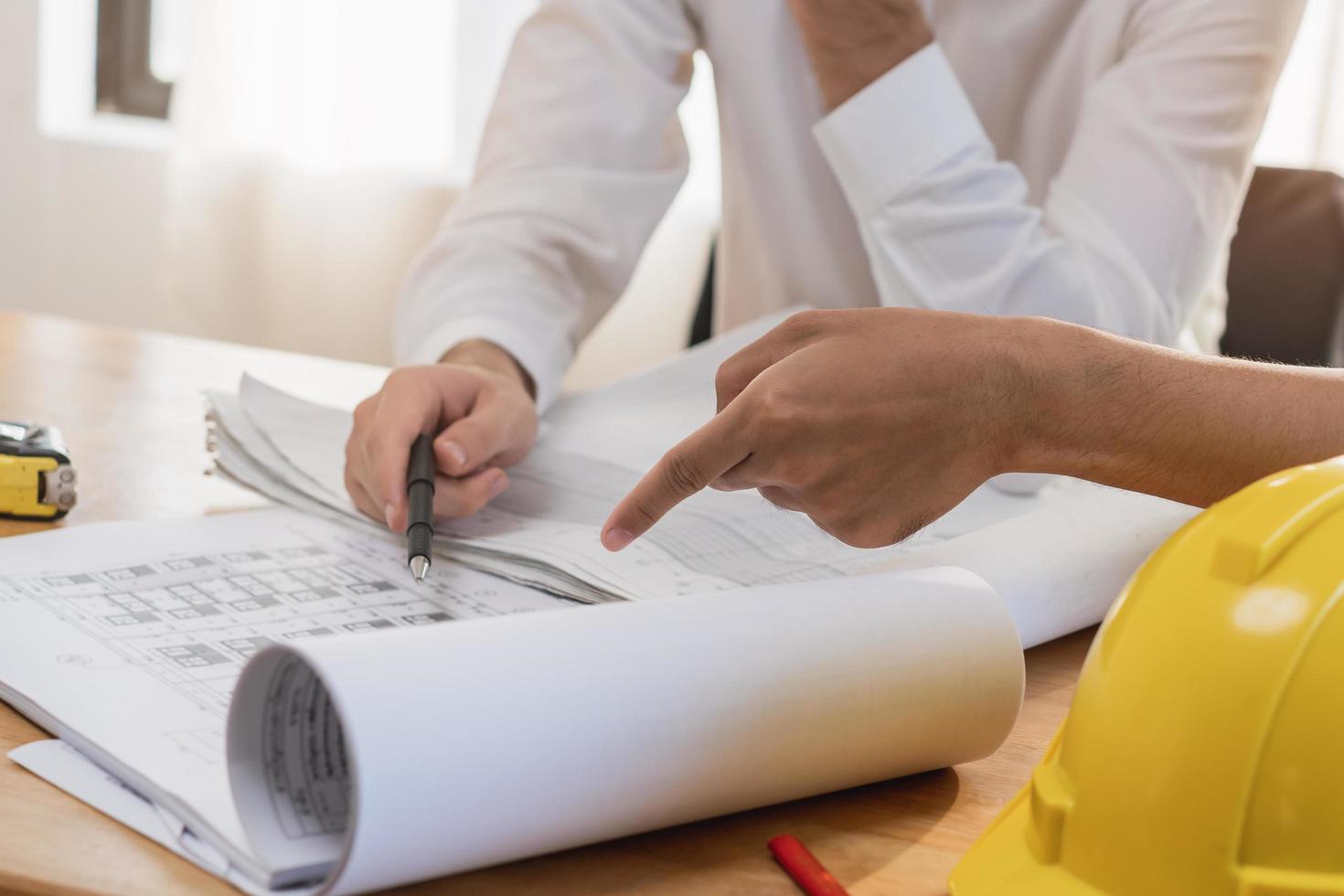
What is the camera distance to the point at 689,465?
515mm

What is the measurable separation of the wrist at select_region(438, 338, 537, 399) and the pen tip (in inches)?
11.4

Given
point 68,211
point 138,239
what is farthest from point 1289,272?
point 68,211

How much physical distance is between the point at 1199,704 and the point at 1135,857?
0.05 meters

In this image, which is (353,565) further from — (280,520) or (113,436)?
(113,436)

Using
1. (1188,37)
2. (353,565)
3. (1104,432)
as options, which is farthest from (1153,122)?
(353,565)

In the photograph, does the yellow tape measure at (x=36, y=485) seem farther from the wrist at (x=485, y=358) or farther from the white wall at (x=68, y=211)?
the white wall at (x=68, y=211)

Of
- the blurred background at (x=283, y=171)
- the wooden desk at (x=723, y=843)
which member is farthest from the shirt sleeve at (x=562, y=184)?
the blurred background at (x=283, y=171)

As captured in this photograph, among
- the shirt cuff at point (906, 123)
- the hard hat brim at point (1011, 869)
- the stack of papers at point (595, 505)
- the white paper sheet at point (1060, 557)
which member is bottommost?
the stack of papers at point (595, 505)

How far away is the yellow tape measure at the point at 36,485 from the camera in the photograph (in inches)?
28.8

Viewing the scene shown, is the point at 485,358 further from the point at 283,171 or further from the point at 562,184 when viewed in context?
the point at 283,171

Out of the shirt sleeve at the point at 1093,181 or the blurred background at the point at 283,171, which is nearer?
the shirt sleeve at the point at 1093,181

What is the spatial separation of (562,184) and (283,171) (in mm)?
1501

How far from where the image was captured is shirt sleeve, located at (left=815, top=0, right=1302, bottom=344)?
98cm

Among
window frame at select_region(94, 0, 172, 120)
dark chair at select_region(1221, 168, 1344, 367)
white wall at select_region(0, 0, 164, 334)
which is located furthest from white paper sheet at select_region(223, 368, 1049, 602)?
window frame at select_region(94, 0, 172, 120)
